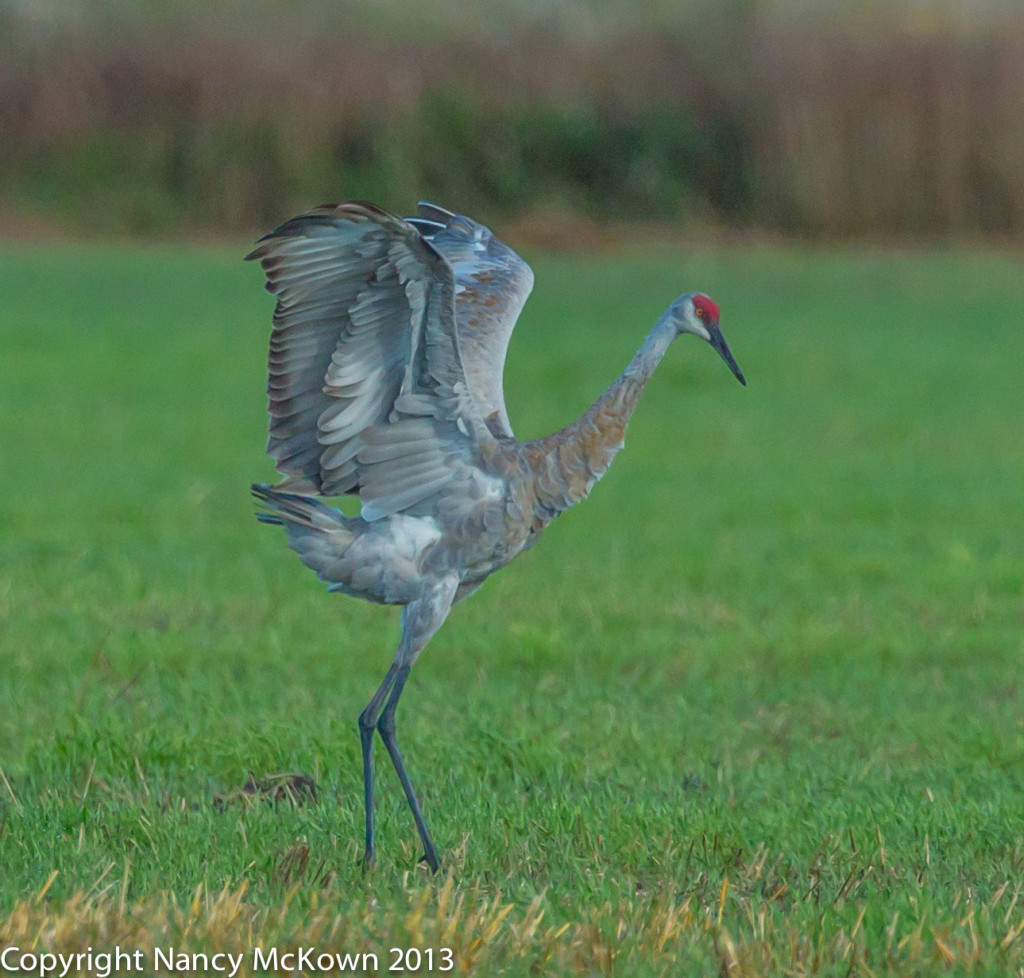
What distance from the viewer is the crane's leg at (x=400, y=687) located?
4.79 meters

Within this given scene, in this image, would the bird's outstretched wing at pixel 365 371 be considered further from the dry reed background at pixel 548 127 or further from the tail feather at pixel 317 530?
the dry reed background at pixel 548 127

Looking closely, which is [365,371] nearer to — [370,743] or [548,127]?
[370,743]

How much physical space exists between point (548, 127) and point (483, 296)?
24.4 metres

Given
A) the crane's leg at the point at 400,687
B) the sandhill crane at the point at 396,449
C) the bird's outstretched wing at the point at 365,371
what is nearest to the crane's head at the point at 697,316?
the sandhill crane at the point at 396,449

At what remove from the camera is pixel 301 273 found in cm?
482

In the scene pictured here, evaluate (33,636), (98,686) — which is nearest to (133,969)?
(98,686)

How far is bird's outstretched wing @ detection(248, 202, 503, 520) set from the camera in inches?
186

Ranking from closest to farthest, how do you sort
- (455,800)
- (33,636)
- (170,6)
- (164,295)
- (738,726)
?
(455,800) < (738,726) < (33,636) < (164,295) < (170,6)

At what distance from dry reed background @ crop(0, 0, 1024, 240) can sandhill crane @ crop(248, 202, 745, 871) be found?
23609 millimetres

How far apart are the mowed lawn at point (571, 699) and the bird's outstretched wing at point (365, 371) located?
94cm

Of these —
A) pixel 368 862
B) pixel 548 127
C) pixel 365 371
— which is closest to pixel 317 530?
pixel 365 371

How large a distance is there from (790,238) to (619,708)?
71.9 feet

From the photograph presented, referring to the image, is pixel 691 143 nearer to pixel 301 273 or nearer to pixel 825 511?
pixel 825 511

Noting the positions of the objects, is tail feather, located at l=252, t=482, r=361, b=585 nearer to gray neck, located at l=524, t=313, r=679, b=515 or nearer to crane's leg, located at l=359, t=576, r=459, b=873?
crane's leg, located at l=359, t=576, r=459, b=873
